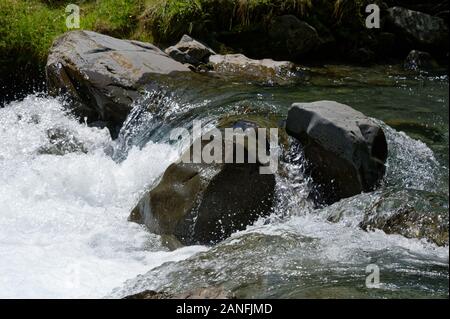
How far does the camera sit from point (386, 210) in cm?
509

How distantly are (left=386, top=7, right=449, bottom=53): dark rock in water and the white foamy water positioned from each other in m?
5.04

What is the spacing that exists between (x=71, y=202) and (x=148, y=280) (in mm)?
2539

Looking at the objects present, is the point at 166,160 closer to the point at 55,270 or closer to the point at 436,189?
the point at 55,270

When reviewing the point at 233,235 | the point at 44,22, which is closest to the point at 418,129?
the point at 233,235

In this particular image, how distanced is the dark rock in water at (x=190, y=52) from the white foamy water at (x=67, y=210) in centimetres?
178

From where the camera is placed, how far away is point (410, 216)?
16.2ft

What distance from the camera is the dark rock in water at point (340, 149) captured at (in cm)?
556

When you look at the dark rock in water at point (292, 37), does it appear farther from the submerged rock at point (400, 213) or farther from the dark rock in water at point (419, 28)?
the submerged rock at point (400, 213)

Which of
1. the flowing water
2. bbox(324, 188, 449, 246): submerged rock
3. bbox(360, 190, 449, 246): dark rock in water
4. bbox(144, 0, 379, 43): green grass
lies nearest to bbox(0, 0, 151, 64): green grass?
bbox(144, 0, 379, 43): green grass

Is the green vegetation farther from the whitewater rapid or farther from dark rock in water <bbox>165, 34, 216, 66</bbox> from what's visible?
the whitewater rapid

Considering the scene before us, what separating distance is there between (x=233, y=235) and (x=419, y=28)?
20.8 ft

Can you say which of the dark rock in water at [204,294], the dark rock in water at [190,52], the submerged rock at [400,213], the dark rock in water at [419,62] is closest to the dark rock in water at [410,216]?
the submerged rock at [400,213]

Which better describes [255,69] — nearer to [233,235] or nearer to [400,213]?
[233,235]

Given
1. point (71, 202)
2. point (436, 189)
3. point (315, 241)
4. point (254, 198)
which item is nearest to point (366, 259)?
point (315, 241)
